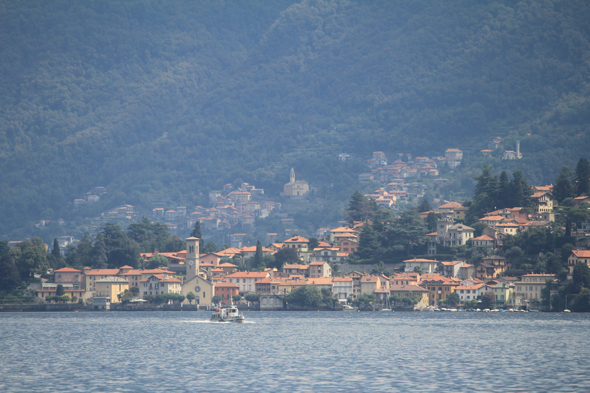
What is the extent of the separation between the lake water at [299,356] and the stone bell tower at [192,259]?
36289 mm

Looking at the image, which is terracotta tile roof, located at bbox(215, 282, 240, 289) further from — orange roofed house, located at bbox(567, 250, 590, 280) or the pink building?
orange roofed house, located at bbox(567, 250, 590, 280)

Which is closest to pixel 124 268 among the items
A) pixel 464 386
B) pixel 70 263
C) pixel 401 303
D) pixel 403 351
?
pixel 70 263

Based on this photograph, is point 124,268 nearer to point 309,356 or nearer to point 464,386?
point 309,356

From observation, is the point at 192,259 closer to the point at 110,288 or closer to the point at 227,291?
the point at 227,291

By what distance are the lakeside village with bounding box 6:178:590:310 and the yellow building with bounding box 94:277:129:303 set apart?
131 millimetres

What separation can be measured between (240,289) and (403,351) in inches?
2665

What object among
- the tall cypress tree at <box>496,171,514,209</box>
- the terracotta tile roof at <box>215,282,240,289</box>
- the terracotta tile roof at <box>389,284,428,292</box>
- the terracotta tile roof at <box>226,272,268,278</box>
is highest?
the tall cypress tree at <box>496,171,514,209</box>

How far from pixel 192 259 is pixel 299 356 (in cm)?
7426

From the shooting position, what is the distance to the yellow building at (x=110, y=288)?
127 metres

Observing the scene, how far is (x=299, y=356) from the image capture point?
56.9 metres

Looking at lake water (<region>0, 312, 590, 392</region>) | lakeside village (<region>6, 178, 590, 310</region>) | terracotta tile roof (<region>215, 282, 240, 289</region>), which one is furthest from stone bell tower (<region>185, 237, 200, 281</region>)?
lake water (<region>0, 312, 590, 392</region>)

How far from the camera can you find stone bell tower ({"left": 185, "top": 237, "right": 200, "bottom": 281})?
12938 centimetres

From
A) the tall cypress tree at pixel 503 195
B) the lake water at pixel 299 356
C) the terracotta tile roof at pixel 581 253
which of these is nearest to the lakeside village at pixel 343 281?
the terracotta tile roof at pixel 581 253

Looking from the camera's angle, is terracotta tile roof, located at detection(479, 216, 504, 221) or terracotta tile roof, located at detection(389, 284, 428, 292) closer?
terracotta tile roof, located at detection(389, 284, 428, 292)
